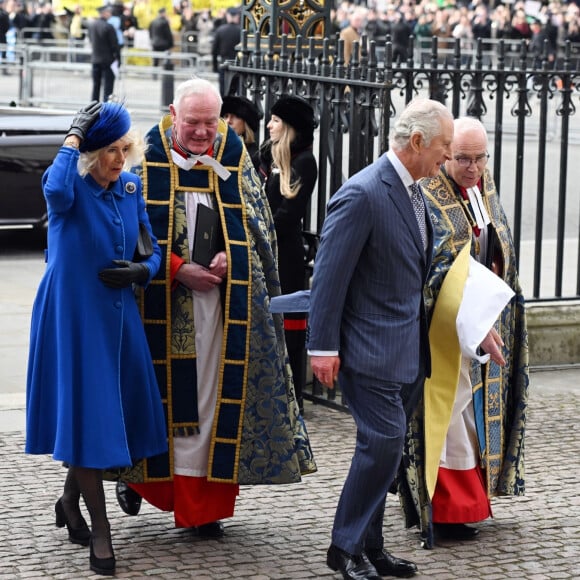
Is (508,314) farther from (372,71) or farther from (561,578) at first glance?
(372,71)

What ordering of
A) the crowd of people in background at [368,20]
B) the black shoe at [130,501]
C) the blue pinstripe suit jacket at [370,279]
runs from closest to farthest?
1. the blue pinstripe suit jacket at [370,279]
2. the black shoe at [130,501]
3. the crowd of people in background at [368,20]

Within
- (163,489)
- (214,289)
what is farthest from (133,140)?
(163,489)

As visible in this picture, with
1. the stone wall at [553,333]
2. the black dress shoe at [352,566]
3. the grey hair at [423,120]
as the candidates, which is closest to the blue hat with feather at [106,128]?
the grey hair at [423,120]

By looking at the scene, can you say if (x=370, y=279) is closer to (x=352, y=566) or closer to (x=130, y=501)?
(x=352, y=566)

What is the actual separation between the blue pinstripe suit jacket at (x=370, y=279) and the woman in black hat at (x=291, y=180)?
2295mm

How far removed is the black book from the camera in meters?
5.44

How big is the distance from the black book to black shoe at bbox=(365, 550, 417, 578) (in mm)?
1249

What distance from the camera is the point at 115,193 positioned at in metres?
5.18

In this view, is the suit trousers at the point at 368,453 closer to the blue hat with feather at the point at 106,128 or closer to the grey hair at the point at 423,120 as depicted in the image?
the grey hair at the point at 423,120

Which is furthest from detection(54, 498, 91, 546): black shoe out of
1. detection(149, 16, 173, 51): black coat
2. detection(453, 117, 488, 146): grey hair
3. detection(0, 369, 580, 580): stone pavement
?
detection(149, 16, 173, 51): black coat

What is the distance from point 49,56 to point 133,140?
74.8ft

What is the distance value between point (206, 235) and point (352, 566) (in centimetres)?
137

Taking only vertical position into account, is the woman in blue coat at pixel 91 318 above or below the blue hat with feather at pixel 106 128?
below

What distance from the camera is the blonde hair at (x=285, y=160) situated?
23.6ft
